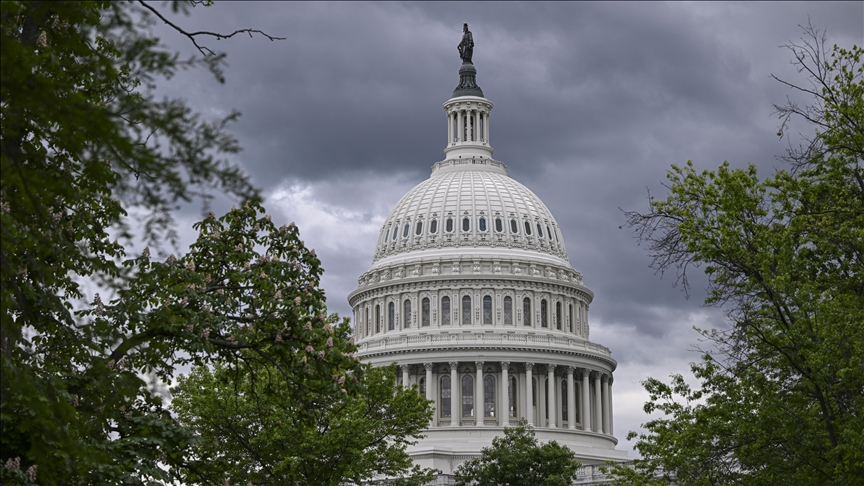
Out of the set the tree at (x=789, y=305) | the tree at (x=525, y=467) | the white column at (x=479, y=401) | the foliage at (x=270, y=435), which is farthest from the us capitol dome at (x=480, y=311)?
the tree at (x=789, y=305)

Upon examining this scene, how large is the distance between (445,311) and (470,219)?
11.7 m

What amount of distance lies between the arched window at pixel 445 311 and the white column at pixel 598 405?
17.7 meters

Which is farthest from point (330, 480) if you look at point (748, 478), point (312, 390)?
point (312, 390)

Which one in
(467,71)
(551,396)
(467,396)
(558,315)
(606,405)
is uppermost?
(467,71)

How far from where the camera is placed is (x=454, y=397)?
12912 centimetres

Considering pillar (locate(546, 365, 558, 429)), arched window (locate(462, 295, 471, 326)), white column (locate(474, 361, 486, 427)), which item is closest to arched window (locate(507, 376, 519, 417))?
white column (locate(474, 361, 486, 427))

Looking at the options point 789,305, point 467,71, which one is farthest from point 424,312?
point 789,305

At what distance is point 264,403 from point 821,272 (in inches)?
929

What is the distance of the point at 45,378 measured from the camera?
19.7 meters

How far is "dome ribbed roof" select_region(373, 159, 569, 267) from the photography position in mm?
140625

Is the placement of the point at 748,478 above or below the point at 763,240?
below

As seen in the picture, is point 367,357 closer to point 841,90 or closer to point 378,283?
point 378,283

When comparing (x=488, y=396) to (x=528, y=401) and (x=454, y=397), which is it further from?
(x=528, y=401)

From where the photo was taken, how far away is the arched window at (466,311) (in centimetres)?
13550
